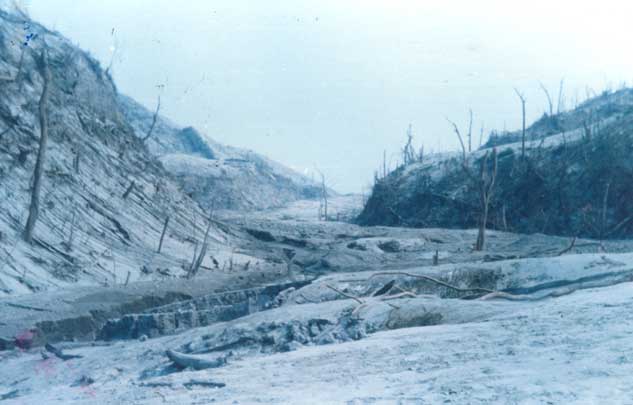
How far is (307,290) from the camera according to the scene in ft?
32.6

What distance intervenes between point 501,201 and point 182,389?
85.7 feet

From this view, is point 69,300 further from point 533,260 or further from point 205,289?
point 533,260

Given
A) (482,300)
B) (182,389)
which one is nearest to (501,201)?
(482,300)

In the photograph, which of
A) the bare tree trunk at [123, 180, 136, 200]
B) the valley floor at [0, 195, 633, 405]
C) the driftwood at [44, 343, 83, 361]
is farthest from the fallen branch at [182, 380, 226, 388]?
the bare tree trunk at [123, 180, 136, 200]

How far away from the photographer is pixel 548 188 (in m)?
28.0

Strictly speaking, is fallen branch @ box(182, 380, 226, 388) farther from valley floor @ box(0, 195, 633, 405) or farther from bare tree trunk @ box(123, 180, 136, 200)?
Answer: bare tree trunk @ box(123, 180, 136, 200)

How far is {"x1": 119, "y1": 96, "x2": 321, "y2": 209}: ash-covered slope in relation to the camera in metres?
52.8

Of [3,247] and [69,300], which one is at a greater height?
[3,247]

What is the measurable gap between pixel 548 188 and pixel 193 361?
24.2 metres

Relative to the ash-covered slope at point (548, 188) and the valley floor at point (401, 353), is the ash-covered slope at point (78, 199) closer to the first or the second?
the valley floor at point (401, 353)

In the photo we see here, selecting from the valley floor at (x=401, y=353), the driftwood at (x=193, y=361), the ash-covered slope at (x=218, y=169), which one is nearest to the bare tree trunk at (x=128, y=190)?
the valley floor at (x=401, y=353)

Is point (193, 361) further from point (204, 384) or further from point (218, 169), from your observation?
point (218, 169)

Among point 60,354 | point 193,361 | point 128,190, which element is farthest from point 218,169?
point 193,361

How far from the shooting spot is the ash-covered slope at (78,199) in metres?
13.3
